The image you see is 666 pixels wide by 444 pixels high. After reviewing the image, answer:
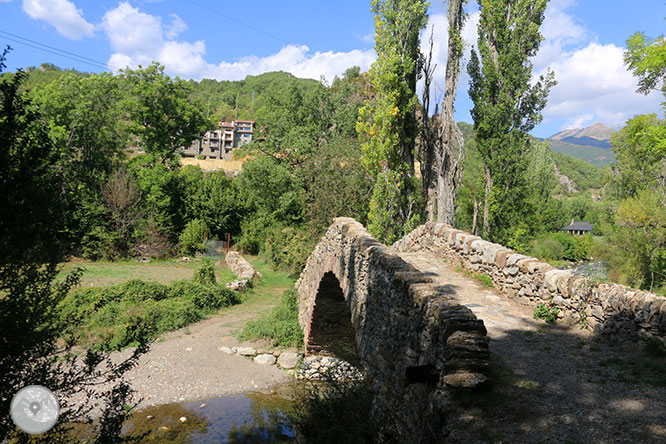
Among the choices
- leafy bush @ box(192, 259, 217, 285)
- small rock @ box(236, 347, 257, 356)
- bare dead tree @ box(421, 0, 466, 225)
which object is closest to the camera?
small rock @ box(236, 347, 257, 356)

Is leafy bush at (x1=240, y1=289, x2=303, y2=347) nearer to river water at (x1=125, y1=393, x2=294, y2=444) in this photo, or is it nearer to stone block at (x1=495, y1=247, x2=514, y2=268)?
river water at (x1=125, y1=393, x2=294, y2=444)

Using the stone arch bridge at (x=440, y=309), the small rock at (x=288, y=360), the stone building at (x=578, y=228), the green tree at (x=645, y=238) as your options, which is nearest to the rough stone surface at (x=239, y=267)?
the small rock at (x=288, y=360)

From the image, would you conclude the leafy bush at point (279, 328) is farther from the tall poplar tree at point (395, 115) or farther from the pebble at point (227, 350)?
the tall poplar tree at point (395, 115)

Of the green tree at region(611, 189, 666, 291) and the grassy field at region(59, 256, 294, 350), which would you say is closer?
the grassy field at region(59, 256, 294, 350)

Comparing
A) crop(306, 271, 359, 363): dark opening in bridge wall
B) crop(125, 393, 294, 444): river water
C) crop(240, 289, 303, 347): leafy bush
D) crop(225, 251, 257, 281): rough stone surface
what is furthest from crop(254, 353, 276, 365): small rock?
crop(225, 251, 257, 281): rough stone surface

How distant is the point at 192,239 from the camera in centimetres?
2562

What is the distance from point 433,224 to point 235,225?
19.3 meters

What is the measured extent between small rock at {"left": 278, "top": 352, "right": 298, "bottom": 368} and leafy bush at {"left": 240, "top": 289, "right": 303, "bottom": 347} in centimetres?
52

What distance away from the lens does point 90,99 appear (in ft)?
84.4

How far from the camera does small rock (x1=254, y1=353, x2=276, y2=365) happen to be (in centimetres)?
1297

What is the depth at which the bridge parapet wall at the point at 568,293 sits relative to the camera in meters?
4.86

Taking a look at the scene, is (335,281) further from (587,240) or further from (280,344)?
(587,240)

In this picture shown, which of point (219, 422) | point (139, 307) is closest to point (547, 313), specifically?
point (219, 422)

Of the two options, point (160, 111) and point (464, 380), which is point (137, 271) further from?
point (464, 380)
